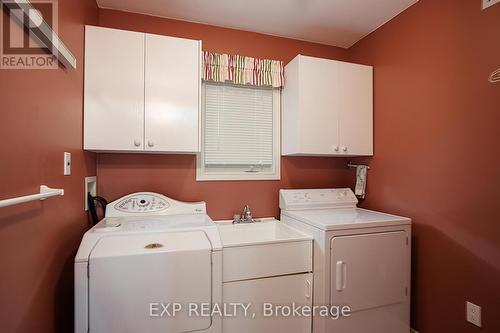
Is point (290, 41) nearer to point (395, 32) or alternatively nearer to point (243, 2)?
point (243, 2)

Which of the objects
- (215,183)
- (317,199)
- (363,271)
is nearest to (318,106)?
(317,199)

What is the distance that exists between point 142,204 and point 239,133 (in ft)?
3.43

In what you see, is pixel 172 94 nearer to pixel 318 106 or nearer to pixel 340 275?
pixel 318 106

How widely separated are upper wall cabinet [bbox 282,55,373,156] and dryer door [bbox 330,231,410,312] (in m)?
0.81

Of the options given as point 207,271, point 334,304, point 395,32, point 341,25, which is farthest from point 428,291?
point 341,25

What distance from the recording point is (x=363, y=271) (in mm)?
1759

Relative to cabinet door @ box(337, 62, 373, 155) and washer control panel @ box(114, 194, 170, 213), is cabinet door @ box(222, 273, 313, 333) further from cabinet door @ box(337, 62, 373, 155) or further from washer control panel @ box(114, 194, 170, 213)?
cabinet door @ box(337, 62, 373, 155)

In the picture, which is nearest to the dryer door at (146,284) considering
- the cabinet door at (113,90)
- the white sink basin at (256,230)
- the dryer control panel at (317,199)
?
the white sink basin at (256,230)

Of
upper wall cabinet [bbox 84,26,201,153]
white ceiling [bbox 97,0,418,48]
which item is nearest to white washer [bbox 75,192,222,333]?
upper wall cabinet [bbox 84,26,201,153]

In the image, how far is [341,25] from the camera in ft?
7.48

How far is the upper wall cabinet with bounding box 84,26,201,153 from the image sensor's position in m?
1.71

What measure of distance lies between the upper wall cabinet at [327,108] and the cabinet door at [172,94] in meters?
0.85

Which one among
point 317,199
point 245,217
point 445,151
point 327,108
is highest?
point 327,108

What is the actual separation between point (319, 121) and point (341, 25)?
0.91m
